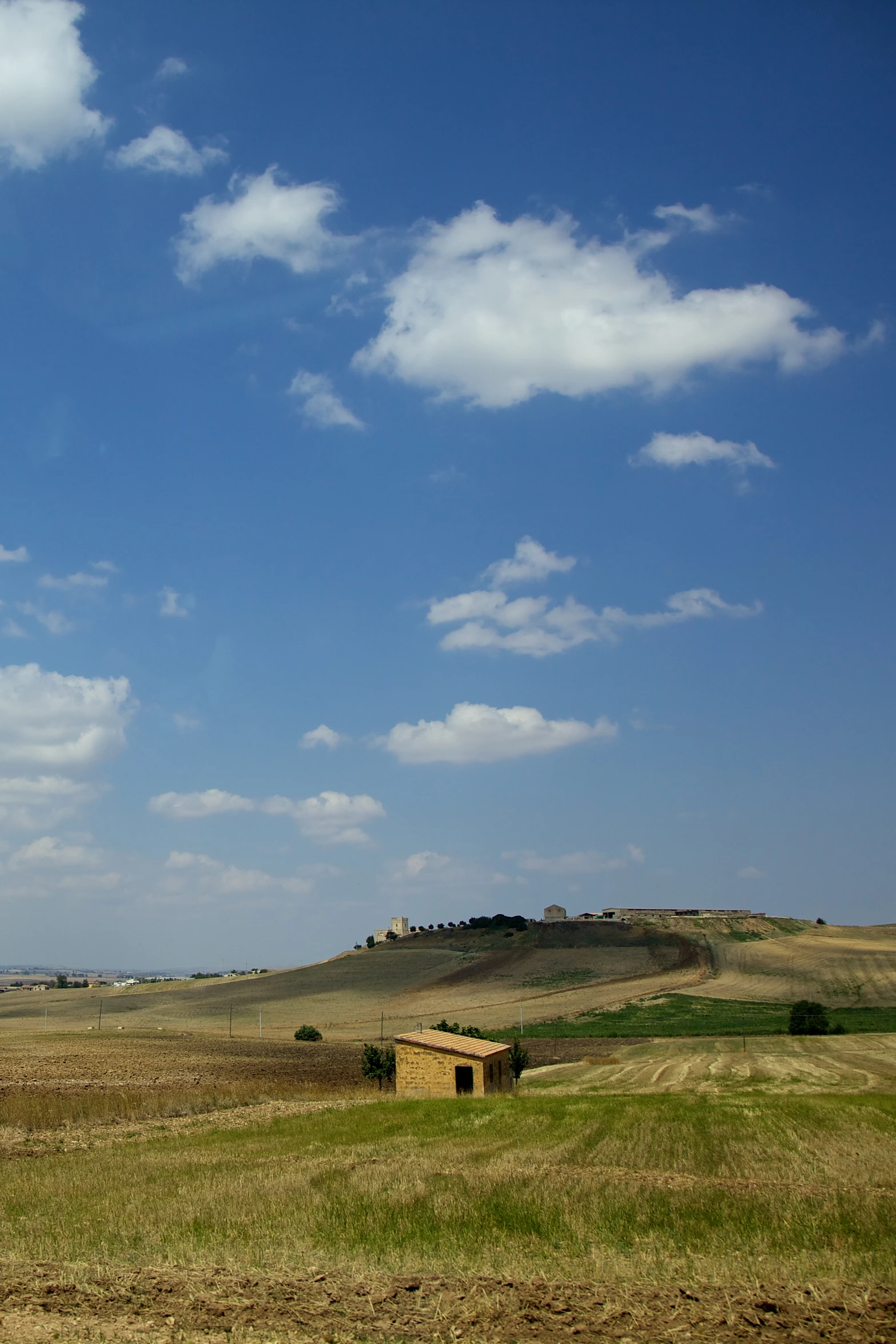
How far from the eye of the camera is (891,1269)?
12.9 meters

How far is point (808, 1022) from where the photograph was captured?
78062 mm

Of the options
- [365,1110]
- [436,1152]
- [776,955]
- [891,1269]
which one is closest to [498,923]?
[776,955]

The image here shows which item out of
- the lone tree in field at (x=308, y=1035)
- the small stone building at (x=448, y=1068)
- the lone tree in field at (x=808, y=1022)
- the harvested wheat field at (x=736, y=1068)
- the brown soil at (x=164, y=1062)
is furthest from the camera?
the lone tree in field at (x=308, y=1035)

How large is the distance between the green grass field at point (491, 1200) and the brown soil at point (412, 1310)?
34.1 inches

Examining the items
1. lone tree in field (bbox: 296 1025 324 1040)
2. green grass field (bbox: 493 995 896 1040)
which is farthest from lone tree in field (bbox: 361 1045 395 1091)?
lone tree in field (bbox: 296 1025 324 1040)

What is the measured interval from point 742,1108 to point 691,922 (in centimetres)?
14741

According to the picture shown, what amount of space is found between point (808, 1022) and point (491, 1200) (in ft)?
227

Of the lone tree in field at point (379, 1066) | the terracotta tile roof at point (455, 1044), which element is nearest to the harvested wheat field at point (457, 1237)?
the terracotta tile roof at point (455, 1044)

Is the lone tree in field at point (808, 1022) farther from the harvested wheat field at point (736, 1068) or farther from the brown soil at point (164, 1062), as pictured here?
the brown soil at point (164, 1062)

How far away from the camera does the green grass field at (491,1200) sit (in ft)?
45.0

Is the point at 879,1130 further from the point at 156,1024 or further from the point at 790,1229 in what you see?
the point at 156,1024

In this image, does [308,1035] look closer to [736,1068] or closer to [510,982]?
[736,1068]

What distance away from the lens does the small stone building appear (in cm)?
4331

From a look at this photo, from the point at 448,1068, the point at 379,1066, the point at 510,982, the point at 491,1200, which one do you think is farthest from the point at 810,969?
the point at 491,1200
